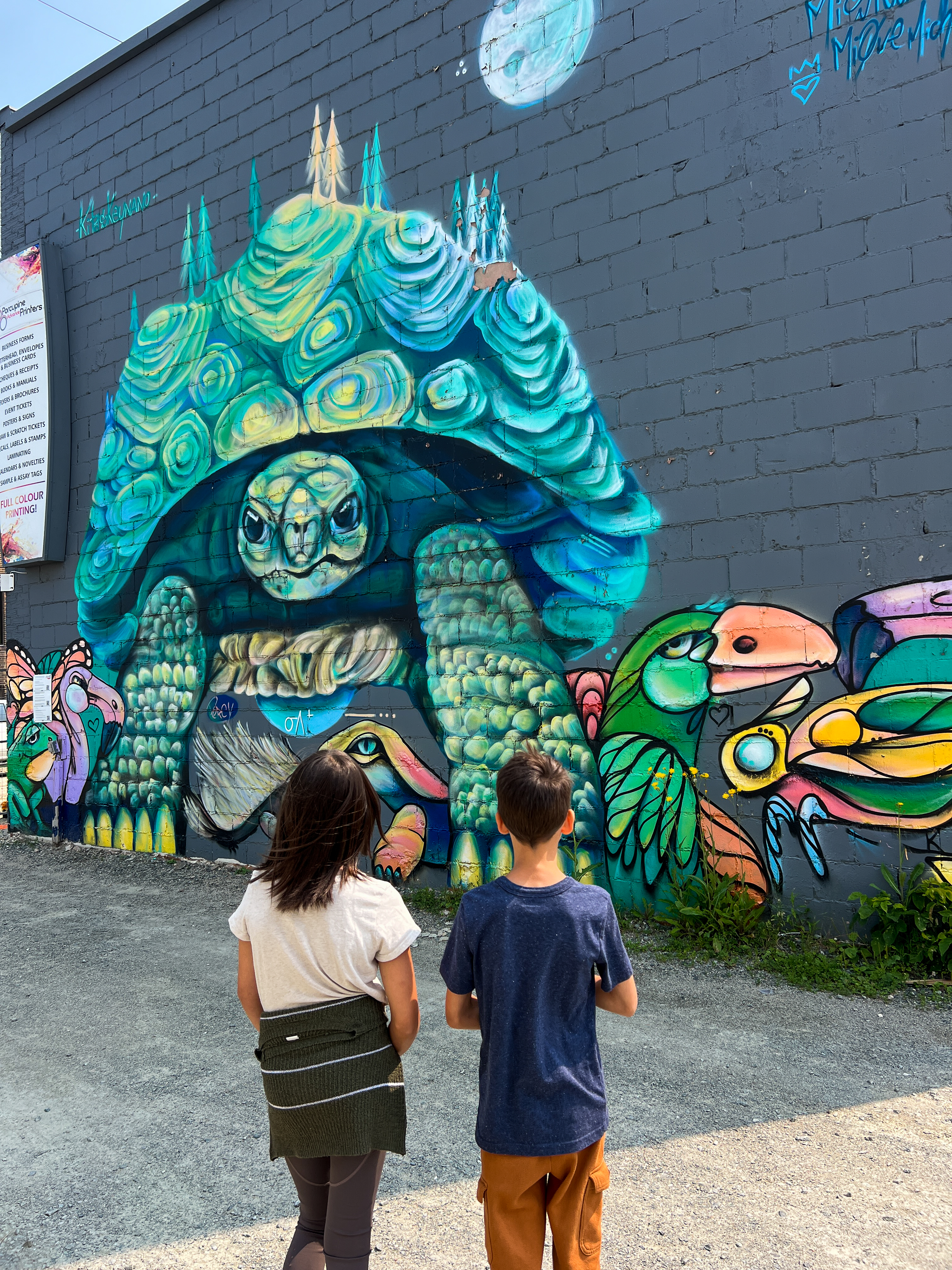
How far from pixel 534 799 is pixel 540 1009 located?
42cm

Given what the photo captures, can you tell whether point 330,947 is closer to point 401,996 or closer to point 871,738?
point 401,996

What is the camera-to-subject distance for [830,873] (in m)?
4.60

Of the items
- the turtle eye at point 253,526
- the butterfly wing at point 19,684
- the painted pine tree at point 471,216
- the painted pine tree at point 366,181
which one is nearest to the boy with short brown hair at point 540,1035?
the painted pine tree at point 471,216

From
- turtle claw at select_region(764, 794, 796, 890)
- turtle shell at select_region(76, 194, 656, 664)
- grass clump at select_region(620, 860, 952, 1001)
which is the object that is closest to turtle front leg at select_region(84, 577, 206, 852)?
turtle shell at select_region(76, 194, 656, 664)

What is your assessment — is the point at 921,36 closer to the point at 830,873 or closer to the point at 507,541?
the point at 507,541

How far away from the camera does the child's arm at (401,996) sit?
6.63 ft

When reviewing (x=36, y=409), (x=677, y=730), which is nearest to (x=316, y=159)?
(x=36, y=409)

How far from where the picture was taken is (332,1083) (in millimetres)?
1987

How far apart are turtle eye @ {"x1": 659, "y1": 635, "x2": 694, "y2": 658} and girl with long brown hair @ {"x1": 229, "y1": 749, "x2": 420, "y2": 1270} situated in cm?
337

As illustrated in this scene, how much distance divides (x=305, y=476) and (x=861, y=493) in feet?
13.2

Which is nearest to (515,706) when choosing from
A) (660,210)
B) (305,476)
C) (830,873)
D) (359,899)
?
(830,873)

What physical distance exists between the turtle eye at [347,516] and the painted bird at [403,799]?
4.54 feet

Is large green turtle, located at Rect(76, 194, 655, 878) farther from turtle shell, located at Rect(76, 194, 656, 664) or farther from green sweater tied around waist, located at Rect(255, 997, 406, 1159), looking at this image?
green sweater tied around waist, located at Rect(255, 997, 406, 1159)

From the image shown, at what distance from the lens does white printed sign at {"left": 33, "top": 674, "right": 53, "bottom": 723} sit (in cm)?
913
